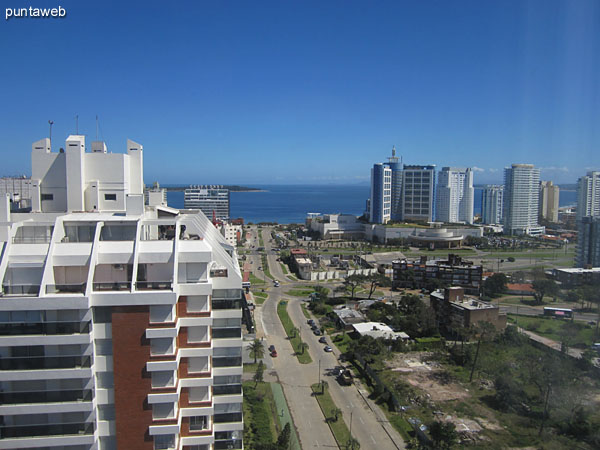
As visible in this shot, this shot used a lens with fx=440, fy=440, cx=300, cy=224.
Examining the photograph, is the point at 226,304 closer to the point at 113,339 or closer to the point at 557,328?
the point at 113,339

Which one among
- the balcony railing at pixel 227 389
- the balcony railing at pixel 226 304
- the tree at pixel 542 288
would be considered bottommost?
the tree at pixel 542 288

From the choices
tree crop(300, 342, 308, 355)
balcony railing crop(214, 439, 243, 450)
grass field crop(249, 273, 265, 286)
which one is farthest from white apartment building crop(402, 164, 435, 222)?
balcony railing crop(214, 439, 243, 450)

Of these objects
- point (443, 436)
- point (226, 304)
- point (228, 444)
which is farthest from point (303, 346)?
point (226, 304)

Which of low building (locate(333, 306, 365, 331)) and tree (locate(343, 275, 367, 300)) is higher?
tree (locate(343, 275, 367, 300))

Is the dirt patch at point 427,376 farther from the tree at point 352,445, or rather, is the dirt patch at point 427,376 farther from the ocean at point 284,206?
the ocean at point 284,206

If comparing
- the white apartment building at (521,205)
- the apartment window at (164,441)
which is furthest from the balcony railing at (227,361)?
the white apartment building at (521,205)

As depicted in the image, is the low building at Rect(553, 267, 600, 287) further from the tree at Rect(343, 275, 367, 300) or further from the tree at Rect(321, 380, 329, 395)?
the tree at Rect(343, 275, 367, 300)
